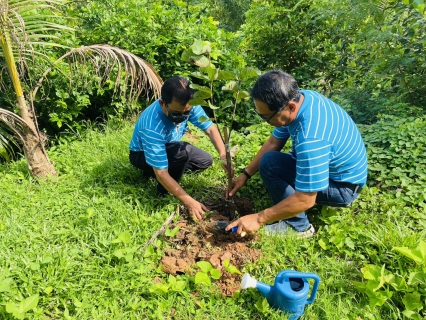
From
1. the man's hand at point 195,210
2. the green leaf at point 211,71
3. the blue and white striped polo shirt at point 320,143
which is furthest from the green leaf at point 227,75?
the man's hand at point 195,210

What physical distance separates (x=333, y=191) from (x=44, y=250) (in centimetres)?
216

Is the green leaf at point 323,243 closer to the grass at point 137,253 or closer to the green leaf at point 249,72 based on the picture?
the grass at point 137,253

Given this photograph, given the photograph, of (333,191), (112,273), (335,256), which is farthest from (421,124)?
(112,273)

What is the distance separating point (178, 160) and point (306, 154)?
Result: 1.38 m

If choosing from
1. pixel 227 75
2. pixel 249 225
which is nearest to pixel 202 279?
pixel 249 225

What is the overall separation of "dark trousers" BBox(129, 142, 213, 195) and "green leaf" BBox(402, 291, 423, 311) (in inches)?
78.1

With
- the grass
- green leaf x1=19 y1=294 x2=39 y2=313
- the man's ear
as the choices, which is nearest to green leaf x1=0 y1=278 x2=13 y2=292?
the grass

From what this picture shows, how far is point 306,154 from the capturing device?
75.2 inches

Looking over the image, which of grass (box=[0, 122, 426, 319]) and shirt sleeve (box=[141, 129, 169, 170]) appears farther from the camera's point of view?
shirt sleeve (box=[141, 129, 169, 170])

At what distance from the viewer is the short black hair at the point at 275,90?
6.07ft

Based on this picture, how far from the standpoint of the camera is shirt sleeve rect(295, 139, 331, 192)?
1903mm

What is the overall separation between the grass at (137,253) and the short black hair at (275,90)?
1.09 meters

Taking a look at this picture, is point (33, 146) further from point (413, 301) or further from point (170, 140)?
point (413, 301)

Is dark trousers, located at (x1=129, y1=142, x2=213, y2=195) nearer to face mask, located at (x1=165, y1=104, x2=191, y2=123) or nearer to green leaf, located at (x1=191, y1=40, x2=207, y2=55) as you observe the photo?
face mask, located at (x1=165, y1=104, x2=191, y2=123)
